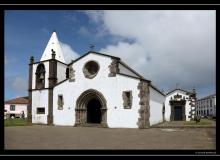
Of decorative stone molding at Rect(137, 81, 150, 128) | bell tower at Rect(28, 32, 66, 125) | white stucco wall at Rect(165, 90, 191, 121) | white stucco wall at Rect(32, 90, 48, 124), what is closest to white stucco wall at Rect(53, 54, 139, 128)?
decorative stone molding at Rect(137, 81, 150, 128)

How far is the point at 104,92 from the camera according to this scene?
2475 centimetres

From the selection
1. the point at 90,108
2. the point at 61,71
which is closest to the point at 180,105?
the point at 90,108

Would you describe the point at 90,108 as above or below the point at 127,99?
below

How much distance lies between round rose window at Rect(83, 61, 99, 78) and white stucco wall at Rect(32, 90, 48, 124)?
6.05 m

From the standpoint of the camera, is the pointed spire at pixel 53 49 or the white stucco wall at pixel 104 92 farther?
the pointed spire at pixel 53 49

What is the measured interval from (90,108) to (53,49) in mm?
9873

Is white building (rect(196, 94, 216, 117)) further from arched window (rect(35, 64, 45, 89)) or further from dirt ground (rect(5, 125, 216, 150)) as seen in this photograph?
dirt ground (rect(5, 125, 216, 150))

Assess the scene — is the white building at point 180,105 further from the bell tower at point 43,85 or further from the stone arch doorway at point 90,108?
the bell tower at point 43,85

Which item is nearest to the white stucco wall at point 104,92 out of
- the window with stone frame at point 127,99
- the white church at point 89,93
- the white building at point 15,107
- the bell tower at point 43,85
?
the white church at point 89,93

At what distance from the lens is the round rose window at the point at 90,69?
2606 centimetres

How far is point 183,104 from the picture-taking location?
37.4 meters

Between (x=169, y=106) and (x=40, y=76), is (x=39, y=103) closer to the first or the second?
(x=40, y=76)
